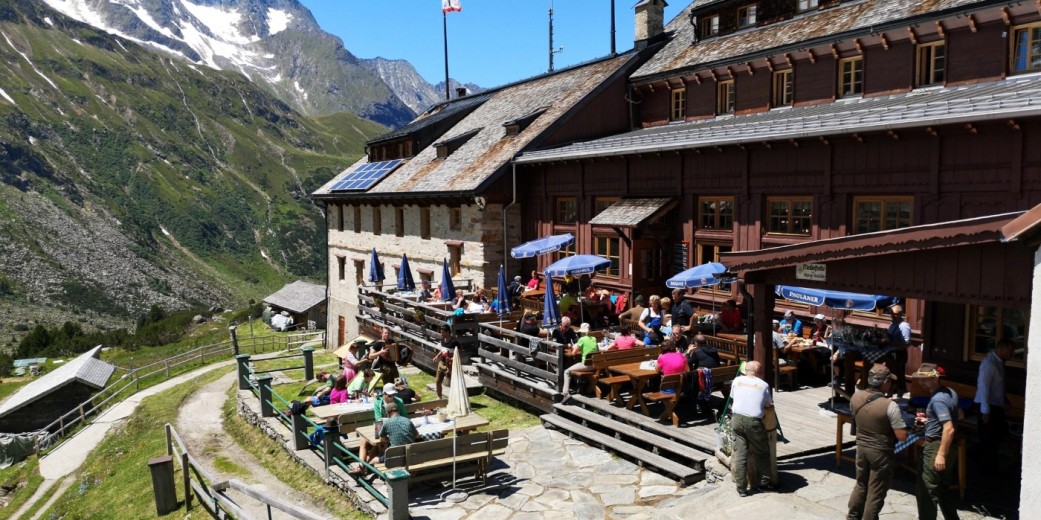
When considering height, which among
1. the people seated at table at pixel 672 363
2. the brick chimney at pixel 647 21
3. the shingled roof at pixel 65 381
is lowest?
the shingled roof at pixel 65 381

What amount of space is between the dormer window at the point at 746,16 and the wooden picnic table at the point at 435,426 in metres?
15.3

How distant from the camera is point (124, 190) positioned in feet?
433

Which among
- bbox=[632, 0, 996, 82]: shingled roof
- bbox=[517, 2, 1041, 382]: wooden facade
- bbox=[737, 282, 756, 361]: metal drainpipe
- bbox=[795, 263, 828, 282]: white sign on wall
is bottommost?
bbox=[737, 282, 756, 361]: metal drainpipe

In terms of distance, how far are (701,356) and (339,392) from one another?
7.91 m

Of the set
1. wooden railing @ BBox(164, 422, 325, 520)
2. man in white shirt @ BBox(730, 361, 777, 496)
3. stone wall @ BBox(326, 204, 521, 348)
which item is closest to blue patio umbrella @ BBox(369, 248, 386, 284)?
stone wall @ BBox(326, 204, 521, 348)

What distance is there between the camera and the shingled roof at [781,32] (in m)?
16.6

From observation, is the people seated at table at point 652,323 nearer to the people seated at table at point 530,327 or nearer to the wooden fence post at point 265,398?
Answer: the people seated at table at point 530,327

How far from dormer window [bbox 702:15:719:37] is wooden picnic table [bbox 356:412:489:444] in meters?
15.6

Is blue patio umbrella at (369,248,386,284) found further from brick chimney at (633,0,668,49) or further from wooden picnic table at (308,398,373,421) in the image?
wooden picnic table at (308,398,373,421)

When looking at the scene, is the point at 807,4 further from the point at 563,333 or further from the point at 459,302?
the point at 459,302

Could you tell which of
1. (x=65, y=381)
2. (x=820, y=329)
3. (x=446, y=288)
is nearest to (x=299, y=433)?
(x=446, y=288)

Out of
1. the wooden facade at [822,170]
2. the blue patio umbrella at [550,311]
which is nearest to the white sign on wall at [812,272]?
the wooden facade at [822,170]

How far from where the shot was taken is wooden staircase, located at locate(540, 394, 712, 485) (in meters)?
11.3

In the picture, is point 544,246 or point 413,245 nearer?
point 544,246
